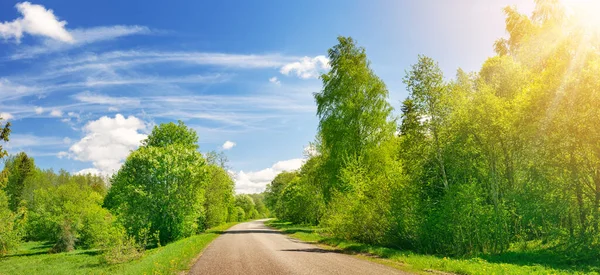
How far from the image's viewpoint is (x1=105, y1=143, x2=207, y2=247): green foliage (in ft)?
111

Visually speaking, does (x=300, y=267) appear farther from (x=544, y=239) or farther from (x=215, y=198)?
(x=215, y=198)

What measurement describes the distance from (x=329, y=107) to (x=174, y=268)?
20554 millimetres

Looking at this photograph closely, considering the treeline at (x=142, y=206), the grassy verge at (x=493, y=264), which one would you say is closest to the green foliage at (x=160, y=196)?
the treeline at (x=142, y=206)

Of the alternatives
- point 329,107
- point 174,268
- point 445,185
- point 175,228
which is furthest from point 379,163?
point 175,228

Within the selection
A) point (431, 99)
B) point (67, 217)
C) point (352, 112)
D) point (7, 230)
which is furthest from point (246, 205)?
point (431, 99)

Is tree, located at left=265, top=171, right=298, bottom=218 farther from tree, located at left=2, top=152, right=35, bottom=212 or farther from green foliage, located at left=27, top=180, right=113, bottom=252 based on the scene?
tree, located at left=2, top=152, right=35, bottom=212

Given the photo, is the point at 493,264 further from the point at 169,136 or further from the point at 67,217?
the point at 67,217

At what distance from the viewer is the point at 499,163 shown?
65.2ft

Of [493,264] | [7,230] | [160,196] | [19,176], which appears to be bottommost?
[493,264]

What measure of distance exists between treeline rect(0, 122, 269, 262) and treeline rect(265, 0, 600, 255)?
17.1 m

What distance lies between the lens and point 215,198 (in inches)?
2159

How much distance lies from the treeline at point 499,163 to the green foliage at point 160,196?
56.4 ft

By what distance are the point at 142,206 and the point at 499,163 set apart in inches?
1206

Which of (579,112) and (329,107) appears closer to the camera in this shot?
(579,112)
